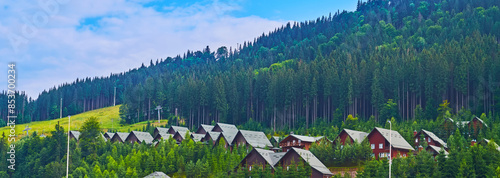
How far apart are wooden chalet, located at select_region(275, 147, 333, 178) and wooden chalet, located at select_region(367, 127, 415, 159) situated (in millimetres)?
12332

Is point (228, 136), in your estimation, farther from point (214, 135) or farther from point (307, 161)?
point (307, 161)

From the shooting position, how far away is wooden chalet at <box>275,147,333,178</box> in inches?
3693

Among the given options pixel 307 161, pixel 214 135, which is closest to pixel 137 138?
pixel 214 135

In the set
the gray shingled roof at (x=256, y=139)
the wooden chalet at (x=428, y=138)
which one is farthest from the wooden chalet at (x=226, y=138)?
the wooden chalet at (x=428, y=138)

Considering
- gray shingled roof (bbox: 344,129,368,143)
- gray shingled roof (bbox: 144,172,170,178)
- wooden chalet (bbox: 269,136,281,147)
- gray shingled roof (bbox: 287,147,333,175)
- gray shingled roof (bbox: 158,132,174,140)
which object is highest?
gray shingled roof (bbox: 344,129,368,143)

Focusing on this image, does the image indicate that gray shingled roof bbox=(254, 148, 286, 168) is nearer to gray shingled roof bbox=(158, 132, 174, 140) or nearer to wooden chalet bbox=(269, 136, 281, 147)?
wooden chalet bbox=(269, 136, 281, 147)

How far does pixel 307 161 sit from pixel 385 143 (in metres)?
18.1

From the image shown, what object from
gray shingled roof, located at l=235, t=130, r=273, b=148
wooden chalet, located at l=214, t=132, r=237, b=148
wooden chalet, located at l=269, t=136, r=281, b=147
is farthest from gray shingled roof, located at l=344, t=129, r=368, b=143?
wooden chalet, located at l=214, t=132, r=237, b=148

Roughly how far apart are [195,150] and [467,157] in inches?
1820

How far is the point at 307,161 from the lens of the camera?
94.2 metres

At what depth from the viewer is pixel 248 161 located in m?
102

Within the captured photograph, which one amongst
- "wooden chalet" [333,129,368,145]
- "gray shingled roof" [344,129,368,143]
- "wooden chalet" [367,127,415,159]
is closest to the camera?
"wooden chalet" [367,127,415,159]

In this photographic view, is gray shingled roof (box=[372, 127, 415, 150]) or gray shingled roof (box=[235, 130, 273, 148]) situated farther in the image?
gray shingled roof (box=[235, 130, 273, 148])

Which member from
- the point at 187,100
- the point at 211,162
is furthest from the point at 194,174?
the point at 187,100
